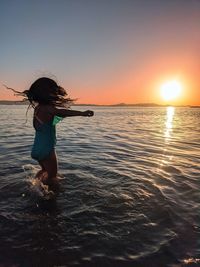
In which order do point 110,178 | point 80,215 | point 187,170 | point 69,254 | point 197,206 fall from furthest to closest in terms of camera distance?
1. point 187,170
2. point 110,178
3. point 197,206
4. point 80,215
5. point 69,254

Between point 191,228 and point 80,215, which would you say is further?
point 80,215

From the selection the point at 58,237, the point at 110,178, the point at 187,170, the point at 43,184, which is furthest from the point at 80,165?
the point at 58,237

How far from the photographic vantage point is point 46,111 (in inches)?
255

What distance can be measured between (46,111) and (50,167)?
1476 millimetres

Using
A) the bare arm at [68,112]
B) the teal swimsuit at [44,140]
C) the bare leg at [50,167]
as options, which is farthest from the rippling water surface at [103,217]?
the bare arm at [68,112]

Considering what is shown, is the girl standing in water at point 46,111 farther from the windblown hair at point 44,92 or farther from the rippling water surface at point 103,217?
the rippling water surface at point 103,217

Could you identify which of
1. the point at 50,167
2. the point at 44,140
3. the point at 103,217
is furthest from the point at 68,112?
the point at 103,217

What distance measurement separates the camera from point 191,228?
541 cm

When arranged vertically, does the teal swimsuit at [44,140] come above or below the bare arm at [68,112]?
below

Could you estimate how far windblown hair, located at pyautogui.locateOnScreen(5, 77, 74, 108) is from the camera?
6.49 m

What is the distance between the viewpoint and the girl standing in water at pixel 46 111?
648cm

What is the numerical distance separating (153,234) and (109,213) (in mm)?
1068

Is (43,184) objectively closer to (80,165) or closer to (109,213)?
(109,213)

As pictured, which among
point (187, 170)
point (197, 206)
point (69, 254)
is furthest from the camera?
point (187, 170)
